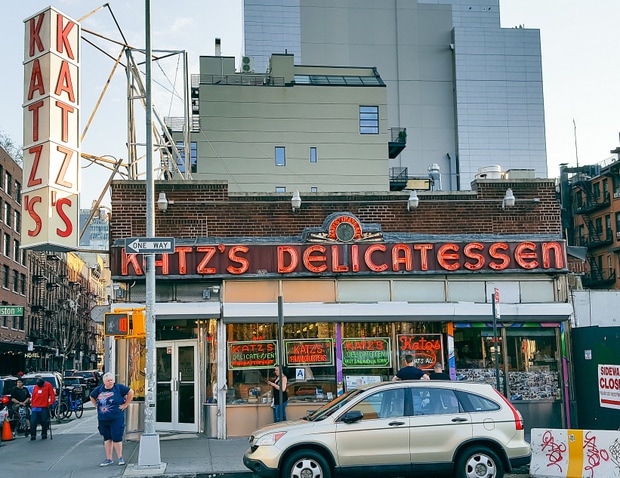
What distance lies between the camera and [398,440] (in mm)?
11320

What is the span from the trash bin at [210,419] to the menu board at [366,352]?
318 cm

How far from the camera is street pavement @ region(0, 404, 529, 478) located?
1323 cm

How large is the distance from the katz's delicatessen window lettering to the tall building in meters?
40.7

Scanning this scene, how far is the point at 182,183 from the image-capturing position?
1781 centimetres

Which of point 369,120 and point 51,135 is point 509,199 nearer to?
point 51,135

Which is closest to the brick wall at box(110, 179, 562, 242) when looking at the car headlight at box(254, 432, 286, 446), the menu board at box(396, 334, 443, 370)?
the menu board at box(396, 334, 443, 370)

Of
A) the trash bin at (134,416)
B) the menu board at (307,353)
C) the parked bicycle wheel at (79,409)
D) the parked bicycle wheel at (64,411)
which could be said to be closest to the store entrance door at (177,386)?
the trash bin at (134,416)

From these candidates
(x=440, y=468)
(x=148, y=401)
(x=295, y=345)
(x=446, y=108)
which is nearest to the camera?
(x=440, y=468)

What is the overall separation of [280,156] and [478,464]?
39.0 meters

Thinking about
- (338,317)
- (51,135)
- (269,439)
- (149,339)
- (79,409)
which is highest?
(51,135)

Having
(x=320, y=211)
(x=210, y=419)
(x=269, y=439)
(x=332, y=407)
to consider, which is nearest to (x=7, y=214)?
(x=210, y=419)

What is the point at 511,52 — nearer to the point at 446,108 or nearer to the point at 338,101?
the point at 446,108

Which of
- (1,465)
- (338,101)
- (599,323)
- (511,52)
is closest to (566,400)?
(599,323)

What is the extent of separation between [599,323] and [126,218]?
11.8m
